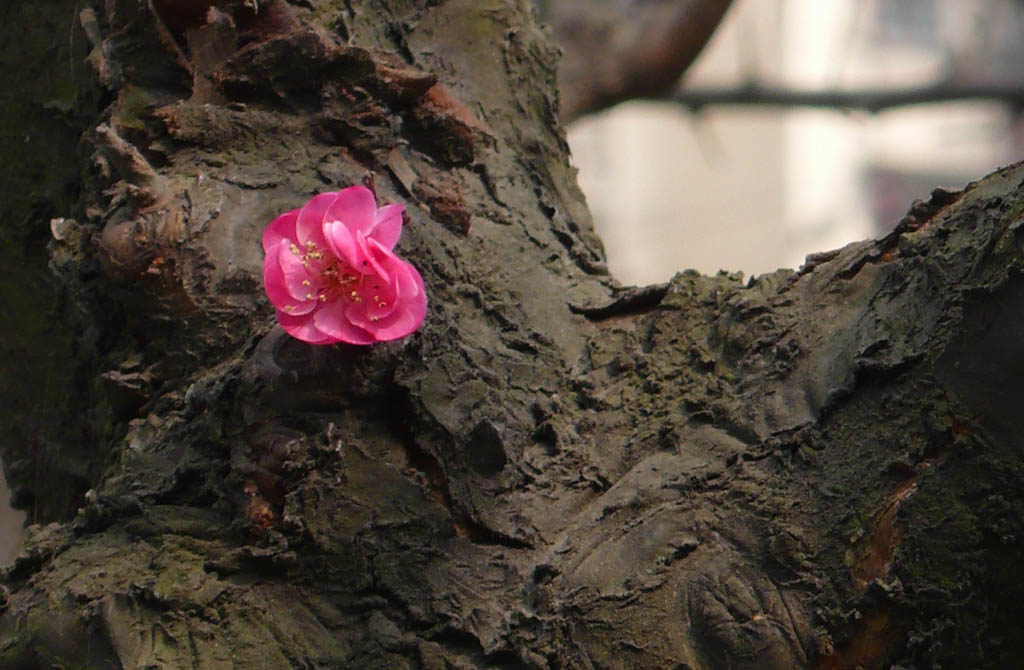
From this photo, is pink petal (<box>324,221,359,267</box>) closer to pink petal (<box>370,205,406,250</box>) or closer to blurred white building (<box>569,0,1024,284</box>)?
pink petal (<box>370,205,406,250</box>)

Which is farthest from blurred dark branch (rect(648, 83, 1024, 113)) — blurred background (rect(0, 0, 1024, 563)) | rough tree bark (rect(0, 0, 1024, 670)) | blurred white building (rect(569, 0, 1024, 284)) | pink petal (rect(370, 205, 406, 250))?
blurred white building (rect(569, 0, 1024, 284))

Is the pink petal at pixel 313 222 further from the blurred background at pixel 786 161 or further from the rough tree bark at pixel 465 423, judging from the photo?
the blurred background at pixel 786 161

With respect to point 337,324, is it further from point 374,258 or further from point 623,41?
point 623,41

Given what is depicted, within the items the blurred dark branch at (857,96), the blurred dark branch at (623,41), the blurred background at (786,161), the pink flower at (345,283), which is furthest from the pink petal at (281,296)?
the blurred background at (786,161)

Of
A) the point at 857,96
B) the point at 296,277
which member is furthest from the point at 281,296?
the point at 857,96

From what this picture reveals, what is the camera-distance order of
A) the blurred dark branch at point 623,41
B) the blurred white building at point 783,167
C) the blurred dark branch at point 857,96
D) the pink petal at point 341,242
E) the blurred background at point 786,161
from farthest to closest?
the blurred white building at point 783,167, the blurred background at point 786,161, the blurred dark branch at point 857,96, the blurred dark branch at point 623,41, the pink petal at point 341,242

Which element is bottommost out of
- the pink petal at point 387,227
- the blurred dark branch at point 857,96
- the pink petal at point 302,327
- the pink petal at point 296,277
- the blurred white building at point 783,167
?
the pink petal at point 302,327
